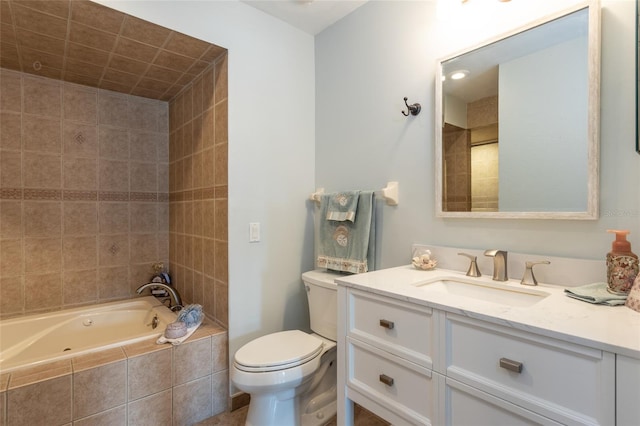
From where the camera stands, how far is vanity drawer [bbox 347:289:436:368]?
98 cm

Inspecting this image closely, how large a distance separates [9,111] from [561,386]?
123 inches

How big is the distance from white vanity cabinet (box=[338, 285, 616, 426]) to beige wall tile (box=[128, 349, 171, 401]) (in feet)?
3.14

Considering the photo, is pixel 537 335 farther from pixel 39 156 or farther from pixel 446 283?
pixel 39 156

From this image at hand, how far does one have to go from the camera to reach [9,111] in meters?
2.03

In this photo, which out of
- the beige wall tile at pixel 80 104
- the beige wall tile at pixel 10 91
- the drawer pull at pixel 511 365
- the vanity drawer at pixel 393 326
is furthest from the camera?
the beige wall tile at pixel 80 104

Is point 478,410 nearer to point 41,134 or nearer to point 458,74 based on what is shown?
point 458,74

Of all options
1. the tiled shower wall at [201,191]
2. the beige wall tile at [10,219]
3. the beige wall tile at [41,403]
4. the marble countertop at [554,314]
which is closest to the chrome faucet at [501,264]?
the marble countertop at [554,314]

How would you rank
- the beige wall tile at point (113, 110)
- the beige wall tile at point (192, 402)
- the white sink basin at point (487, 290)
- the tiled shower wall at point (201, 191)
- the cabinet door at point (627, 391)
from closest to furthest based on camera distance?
1. the cabinet door at point (627, 391)
2. the white sink basin at point (487, 290)
3. the beige wall tile at point (192, 402)
4. the tiled shower wall at point (201, 191)
5. the beige wall tile at point (113, 110)

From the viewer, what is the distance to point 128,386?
4.94 ft

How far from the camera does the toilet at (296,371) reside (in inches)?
55.3

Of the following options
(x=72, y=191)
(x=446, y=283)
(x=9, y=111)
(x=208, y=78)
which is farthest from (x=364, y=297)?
(x=9, y=111)

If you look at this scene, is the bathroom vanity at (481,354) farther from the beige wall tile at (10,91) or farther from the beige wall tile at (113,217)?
the beige wall tile at (10,91)

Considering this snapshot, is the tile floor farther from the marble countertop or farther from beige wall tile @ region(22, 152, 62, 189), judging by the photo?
beige wall tile @ region(22, 152, 62, 189)

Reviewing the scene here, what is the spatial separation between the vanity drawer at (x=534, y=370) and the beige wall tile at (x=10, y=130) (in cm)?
278
